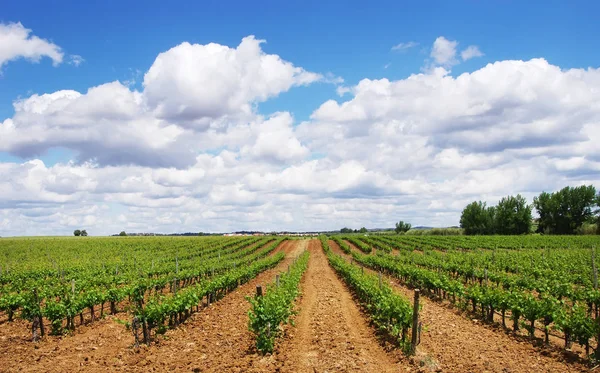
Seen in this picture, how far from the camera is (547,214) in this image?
97.1m

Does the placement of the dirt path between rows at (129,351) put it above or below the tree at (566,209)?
below

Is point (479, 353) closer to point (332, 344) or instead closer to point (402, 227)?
point (332, 344)

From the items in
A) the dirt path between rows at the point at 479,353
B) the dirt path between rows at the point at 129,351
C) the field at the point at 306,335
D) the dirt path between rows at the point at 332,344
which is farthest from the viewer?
the dirt path between rows at the point at 129,351

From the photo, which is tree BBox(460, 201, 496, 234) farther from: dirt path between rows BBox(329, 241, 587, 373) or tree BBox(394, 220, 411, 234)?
dirt path between rows BBox(329, 241, 587, 373)

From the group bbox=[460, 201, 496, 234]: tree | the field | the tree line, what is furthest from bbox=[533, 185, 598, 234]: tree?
the field

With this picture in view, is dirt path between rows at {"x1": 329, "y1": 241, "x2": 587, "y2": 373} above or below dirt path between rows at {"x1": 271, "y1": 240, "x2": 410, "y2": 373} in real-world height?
above

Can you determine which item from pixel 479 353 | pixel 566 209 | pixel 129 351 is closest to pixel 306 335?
pixel 479 353

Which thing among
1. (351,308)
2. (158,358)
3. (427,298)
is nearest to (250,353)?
(158,358)

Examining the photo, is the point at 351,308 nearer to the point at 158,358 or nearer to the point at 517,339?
the point at 517,339

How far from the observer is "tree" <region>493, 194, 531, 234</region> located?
99812 mm

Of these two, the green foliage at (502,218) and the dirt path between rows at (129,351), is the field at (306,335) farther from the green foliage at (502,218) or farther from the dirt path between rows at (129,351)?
the green foliage at (502,218)

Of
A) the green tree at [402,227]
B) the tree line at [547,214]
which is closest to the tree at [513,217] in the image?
the tree line at [547,214]

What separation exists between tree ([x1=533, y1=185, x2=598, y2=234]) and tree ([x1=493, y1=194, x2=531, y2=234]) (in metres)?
2.99

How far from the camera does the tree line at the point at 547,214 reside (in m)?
92.2
